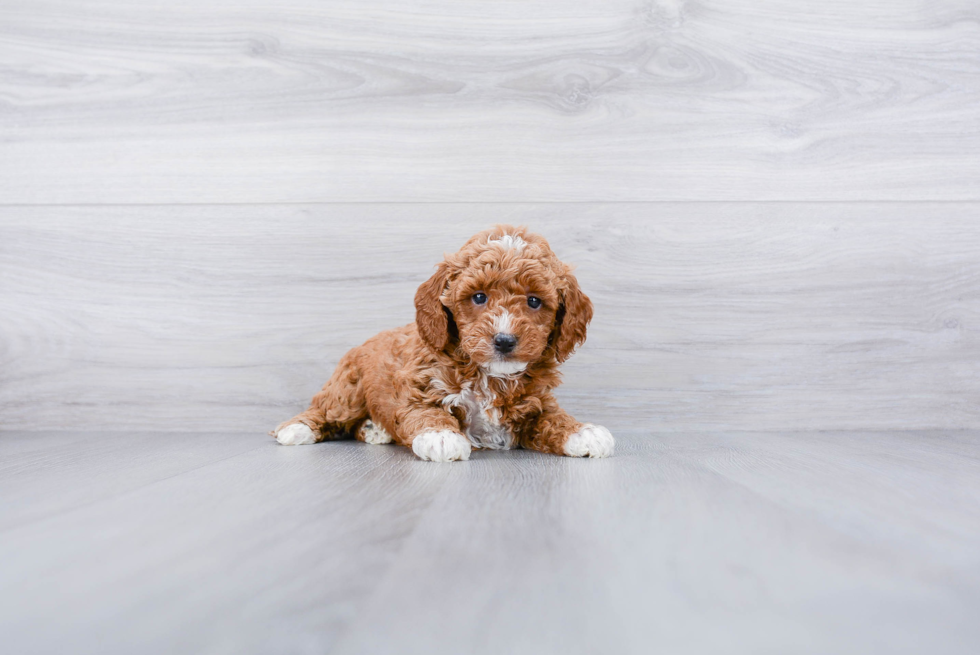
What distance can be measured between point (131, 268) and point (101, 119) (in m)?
0.52

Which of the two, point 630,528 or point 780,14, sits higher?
point 780,14

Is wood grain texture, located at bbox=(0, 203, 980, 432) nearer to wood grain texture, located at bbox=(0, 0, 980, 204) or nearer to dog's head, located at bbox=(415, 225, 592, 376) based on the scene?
wood grain texture, located at bbox=(0, 0, 980, 204)

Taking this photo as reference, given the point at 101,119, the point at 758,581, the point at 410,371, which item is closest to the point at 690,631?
the point at 758,581

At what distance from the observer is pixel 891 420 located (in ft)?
6.67

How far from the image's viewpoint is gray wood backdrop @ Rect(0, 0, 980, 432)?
2008 mm

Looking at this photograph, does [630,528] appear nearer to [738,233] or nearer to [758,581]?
[758,581]

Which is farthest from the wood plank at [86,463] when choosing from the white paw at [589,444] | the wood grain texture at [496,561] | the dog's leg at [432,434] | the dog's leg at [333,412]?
the white paw at [589,444]

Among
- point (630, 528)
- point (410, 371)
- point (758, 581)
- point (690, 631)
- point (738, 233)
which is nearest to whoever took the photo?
point (690, 631)

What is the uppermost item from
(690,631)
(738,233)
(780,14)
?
(780,14)

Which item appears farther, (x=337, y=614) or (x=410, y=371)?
(x=410, y=371)

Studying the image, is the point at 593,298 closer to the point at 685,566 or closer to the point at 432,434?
the point at 432,434

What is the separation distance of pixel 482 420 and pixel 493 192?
2.72 ft

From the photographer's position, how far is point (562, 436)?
58.2 inches

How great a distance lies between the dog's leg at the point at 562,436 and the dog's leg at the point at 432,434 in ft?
0.67
